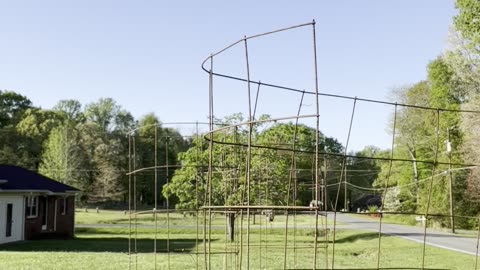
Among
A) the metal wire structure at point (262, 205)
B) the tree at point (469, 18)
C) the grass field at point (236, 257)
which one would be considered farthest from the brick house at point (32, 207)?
the tree at point (469, 18)

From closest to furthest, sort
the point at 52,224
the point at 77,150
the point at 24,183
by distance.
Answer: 1. the point at 24,183
2. the point at 52,224
3. the point at 77,150

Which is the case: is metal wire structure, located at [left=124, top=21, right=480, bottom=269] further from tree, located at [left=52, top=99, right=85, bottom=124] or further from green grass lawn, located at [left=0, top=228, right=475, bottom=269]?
tree, located at [left=52, top=99, right=85, bottom=124]

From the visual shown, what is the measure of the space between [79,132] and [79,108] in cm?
1571

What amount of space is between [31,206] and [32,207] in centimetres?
15

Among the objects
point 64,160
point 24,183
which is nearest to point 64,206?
point 24,183

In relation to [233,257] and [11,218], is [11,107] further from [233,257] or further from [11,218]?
[233,257]

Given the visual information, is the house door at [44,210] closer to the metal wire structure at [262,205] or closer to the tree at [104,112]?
the metal wire structure at [262,205]

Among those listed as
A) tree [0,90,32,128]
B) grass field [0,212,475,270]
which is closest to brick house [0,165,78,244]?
grass field [0,212,475,270]

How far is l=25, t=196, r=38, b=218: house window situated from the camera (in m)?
23.9

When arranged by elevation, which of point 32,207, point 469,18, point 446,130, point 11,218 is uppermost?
point 469,18

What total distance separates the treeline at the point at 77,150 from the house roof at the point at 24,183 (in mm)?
20131

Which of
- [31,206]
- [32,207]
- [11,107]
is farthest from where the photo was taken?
[11,107]

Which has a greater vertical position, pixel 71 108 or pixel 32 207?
Result: pixel 71 108

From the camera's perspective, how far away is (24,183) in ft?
77.9
